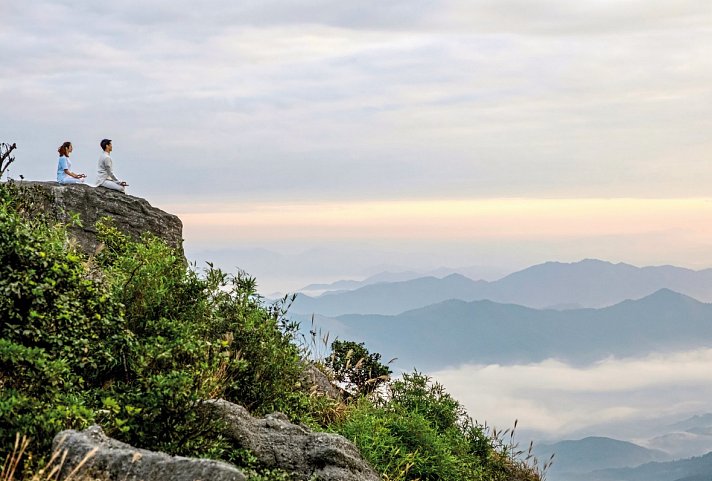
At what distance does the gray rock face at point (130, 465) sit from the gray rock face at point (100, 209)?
12806 mm

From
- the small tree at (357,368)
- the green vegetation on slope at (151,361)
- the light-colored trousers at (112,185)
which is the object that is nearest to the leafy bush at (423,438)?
the green vegetation on slope at (151,361)

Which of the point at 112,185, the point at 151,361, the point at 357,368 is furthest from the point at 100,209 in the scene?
the point at 151,361

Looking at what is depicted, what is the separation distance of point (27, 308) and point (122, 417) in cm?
181

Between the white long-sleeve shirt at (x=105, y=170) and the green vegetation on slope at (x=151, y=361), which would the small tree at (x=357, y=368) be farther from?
the white long-sleeve shirt at (x=105, y=170)

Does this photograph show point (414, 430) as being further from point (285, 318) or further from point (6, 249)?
point (6, 249)

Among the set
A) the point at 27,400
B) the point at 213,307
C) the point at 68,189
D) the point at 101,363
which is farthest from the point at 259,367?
the point at 68,189

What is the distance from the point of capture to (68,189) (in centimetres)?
2192

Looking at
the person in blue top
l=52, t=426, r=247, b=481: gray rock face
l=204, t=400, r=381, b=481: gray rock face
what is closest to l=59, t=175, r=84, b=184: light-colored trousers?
the person in blue top

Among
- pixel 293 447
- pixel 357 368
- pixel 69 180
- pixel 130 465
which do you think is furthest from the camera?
pixel 69 180

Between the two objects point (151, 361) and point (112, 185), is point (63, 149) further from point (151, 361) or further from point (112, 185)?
point (151, 361)

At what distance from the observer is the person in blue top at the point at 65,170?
913 inches

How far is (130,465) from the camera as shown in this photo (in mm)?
8227

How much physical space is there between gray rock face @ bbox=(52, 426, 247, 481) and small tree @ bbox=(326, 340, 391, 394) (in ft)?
38.7

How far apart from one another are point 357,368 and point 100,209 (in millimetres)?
7564
